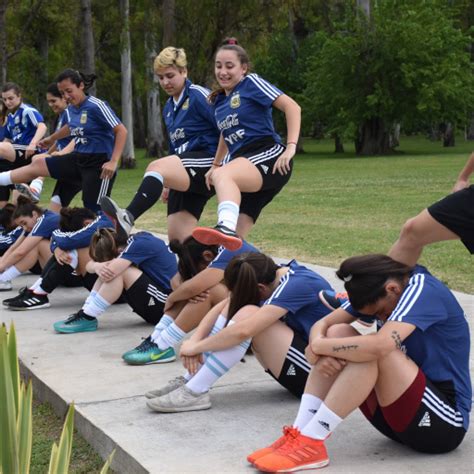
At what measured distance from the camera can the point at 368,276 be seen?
3918mm

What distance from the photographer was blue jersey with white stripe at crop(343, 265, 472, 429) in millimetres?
3875

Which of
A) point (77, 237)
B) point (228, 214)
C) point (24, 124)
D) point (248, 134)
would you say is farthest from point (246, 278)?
point (24, 124)

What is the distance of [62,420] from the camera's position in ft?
17.5

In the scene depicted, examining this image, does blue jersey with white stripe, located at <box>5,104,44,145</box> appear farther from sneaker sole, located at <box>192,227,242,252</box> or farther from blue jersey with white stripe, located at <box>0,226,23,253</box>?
sneaker sole, located at <box>192,227,242,252</box>

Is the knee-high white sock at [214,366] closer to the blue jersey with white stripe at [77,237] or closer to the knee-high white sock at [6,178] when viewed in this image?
the blue jersey with white stripe at [77,237]

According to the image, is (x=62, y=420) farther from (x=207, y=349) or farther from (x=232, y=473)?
(x=232, y=473)

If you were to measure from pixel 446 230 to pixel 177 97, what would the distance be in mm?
3415

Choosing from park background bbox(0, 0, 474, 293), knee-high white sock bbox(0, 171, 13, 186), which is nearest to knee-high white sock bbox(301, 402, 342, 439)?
knee-high white sock bbox(0, 171, 13, 186)

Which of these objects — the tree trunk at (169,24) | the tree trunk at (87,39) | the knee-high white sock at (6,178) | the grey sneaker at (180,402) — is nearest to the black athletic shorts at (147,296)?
the grey sneaker at (180,402)

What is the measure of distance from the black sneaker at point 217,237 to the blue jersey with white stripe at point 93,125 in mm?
3691

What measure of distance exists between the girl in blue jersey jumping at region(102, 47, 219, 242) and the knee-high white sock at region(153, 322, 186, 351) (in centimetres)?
114

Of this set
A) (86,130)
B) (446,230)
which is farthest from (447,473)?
(86,130)

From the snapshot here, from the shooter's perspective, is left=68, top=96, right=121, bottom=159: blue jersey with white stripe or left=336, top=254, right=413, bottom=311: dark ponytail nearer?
left=336, top=254, right=413, bottom=311: dark ponytail

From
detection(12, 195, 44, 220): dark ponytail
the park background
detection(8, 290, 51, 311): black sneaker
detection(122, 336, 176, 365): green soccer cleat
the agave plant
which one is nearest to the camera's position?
the agave plant
